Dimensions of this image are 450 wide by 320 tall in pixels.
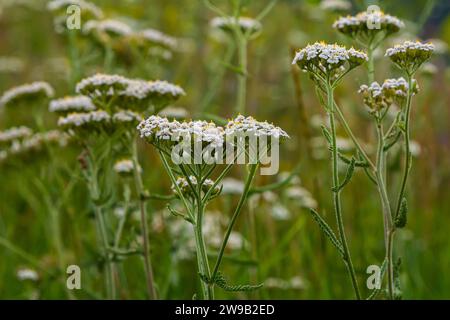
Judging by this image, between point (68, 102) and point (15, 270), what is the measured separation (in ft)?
4.67

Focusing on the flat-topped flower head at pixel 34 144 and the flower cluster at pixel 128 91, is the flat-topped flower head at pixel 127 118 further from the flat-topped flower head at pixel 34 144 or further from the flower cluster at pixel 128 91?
the flat-topped flower head at pixel 34 144

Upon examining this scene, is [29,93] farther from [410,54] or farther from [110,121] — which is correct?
[410,54]

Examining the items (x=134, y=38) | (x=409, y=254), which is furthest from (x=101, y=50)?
(x=409, y=254)

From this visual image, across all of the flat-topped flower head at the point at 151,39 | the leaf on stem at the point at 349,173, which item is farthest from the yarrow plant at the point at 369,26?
the flat-topped flower head at the point at 151,39

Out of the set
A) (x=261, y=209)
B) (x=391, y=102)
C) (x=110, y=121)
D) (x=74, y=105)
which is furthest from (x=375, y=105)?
(x=261, y=209)

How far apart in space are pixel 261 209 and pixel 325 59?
2579 millimetres

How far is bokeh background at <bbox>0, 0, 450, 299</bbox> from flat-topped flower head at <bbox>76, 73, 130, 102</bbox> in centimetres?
37

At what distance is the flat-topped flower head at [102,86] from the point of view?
2705 mm

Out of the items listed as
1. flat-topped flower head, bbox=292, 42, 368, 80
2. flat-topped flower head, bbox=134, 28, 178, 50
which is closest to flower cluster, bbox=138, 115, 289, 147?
flat-topped flower head, bbox=292, 42, 368, 80

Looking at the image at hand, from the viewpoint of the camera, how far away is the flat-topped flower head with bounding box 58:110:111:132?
8.95ft

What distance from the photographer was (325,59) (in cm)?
202

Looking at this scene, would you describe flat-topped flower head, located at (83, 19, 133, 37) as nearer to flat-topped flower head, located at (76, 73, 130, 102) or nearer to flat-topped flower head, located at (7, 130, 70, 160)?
flat-topped flower head, located at (7, 130, 70, 160)

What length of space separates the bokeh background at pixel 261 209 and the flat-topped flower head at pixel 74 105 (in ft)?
0.87
